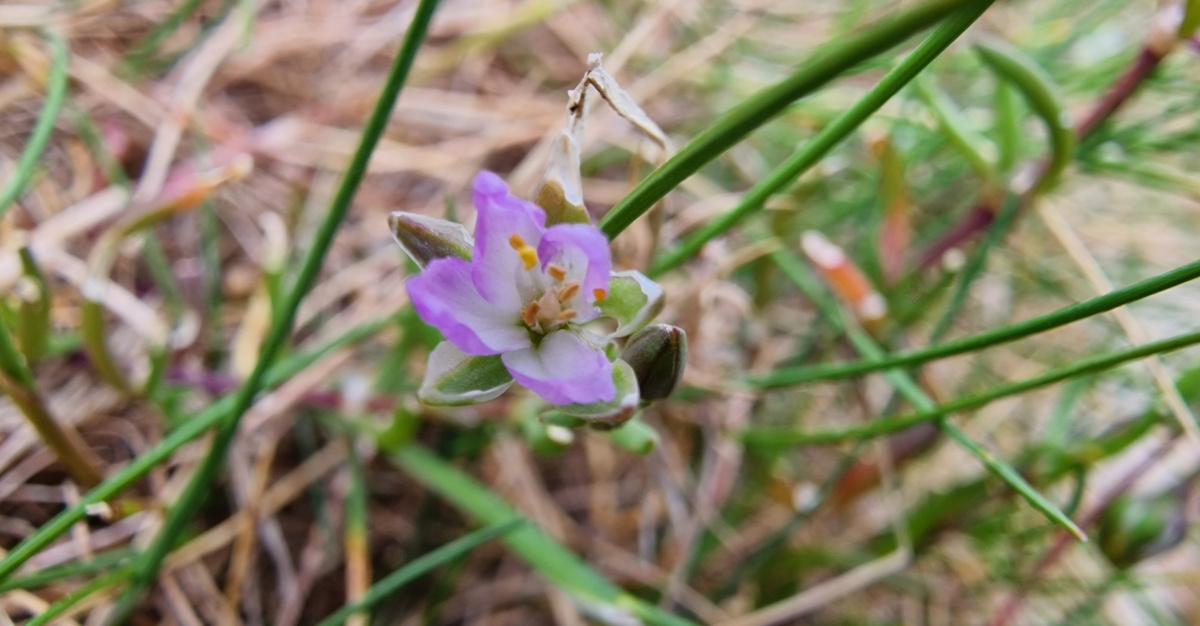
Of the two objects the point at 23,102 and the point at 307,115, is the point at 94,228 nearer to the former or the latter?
the point at 23,102

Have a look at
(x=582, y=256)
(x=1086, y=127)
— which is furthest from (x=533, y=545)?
(x=1086, y=127)

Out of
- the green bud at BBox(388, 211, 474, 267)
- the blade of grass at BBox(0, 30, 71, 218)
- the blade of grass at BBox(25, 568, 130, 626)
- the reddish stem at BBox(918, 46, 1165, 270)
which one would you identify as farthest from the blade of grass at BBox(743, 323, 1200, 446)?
the blade of grass at BBox(0, 30, 71, 218)

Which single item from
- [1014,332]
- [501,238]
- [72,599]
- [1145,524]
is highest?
[1145,524]

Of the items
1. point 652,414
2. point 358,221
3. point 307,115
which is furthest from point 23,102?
point 652,414

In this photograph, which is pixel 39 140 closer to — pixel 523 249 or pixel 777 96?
pixel 523 249

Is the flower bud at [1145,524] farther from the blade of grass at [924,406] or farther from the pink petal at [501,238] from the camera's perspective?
the pink petal at [501,238]
